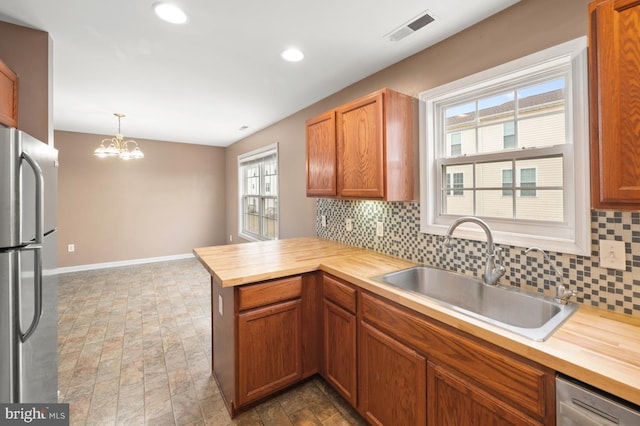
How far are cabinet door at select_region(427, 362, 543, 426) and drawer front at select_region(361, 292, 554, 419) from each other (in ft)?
0.11

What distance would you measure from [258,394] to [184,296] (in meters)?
2.54

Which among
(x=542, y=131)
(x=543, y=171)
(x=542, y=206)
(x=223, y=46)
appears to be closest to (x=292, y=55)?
(x=223, y=46)

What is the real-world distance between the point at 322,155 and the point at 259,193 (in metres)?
2.89

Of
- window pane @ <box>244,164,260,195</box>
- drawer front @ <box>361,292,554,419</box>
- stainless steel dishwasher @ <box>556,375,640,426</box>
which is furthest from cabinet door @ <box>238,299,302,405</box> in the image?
window pane @ <box>244,164,260,195</box>

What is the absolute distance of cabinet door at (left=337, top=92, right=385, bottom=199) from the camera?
2.03m

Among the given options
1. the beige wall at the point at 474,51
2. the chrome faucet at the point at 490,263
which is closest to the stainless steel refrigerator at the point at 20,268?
the chrome faucet at the point at 490,263

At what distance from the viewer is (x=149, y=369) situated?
231 centimetres

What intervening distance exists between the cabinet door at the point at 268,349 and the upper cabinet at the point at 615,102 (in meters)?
1.68

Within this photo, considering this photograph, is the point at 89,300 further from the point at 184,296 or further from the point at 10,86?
the point at 10,86

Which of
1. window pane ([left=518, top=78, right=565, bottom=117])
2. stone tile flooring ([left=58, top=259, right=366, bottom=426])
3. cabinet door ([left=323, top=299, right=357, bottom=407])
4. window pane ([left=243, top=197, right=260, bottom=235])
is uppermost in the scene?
window pane ([left=518, top=78, right=565, bottom=117])

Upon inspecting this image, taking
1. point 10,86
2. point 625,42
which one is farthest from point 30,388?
point 625,42

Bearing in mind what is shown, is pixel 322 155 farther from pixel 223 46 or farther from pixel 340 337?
pixel 340 337

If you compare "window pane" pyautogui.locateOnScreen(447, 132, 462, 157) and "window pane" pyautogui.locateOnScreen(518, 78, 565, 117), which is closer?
"window pane" pyautogui.locateOnScreen(518, 78, 565, 117)

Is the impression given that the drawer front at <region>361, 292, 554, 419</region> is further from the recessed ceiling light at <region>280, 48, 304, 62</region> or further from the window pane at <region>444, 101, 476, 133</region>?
the recessed ceiling light at <region>280, 48, 304, 62</region>
